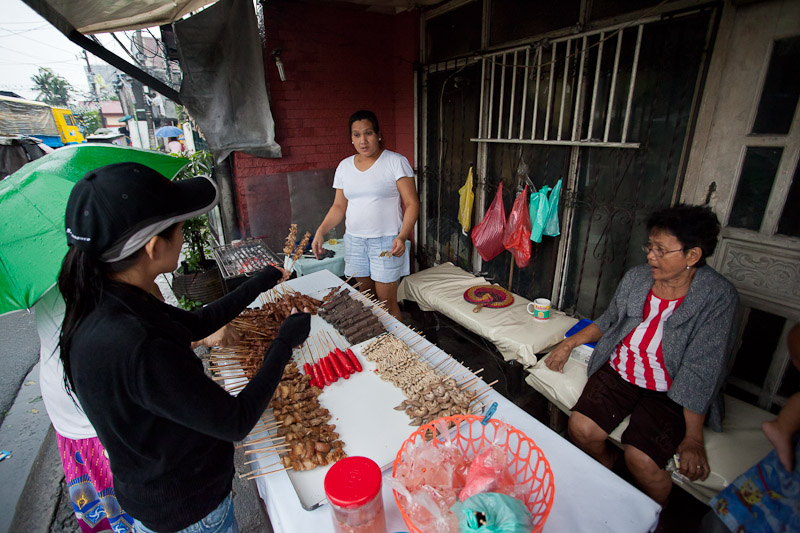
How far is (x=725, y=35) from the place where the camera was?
262cm

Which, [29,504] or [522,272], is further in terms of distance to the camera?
[522,272]

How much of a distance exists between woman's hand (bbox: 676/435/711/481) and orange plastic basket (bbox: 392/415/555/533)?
1195mm

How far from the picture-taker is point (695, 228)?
227 centimetres

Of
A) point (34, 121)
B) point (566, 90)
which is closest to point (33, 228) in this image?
point (566, 90)

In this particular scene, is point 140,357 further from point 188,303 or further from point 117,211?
point 188,303

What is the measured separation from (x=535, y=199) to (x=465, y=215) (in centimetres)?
118

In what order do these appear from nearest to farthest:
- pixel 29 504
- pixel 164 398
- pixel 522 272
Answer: pixel 164 398 < pixel 29 504 < pixel 522 272

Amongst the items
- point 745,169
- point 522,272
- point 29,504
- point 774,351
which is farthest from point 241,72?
point 774,351

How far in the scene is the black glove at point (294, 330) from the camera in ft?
5.04

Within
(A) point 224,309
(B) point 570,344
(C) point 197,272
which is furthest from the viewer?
(C) point 197,272

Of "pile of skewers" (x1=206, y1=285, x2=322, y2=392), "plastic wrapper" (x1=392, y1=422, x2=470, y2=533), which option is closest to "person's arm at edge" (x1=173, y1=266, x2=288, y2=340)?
"pile of skewers" (x1=206, y1=285, x2=322, y2=392)

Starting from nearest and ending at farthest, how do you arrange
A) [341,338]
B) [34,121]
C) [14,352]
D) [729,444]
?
[729,444] → [341,338] → [14,352] → [34,121]

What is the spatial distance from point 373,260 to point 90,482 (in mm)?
2696

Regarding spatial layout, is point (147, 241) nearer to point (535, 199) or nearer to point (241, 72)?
point (535, 199)
